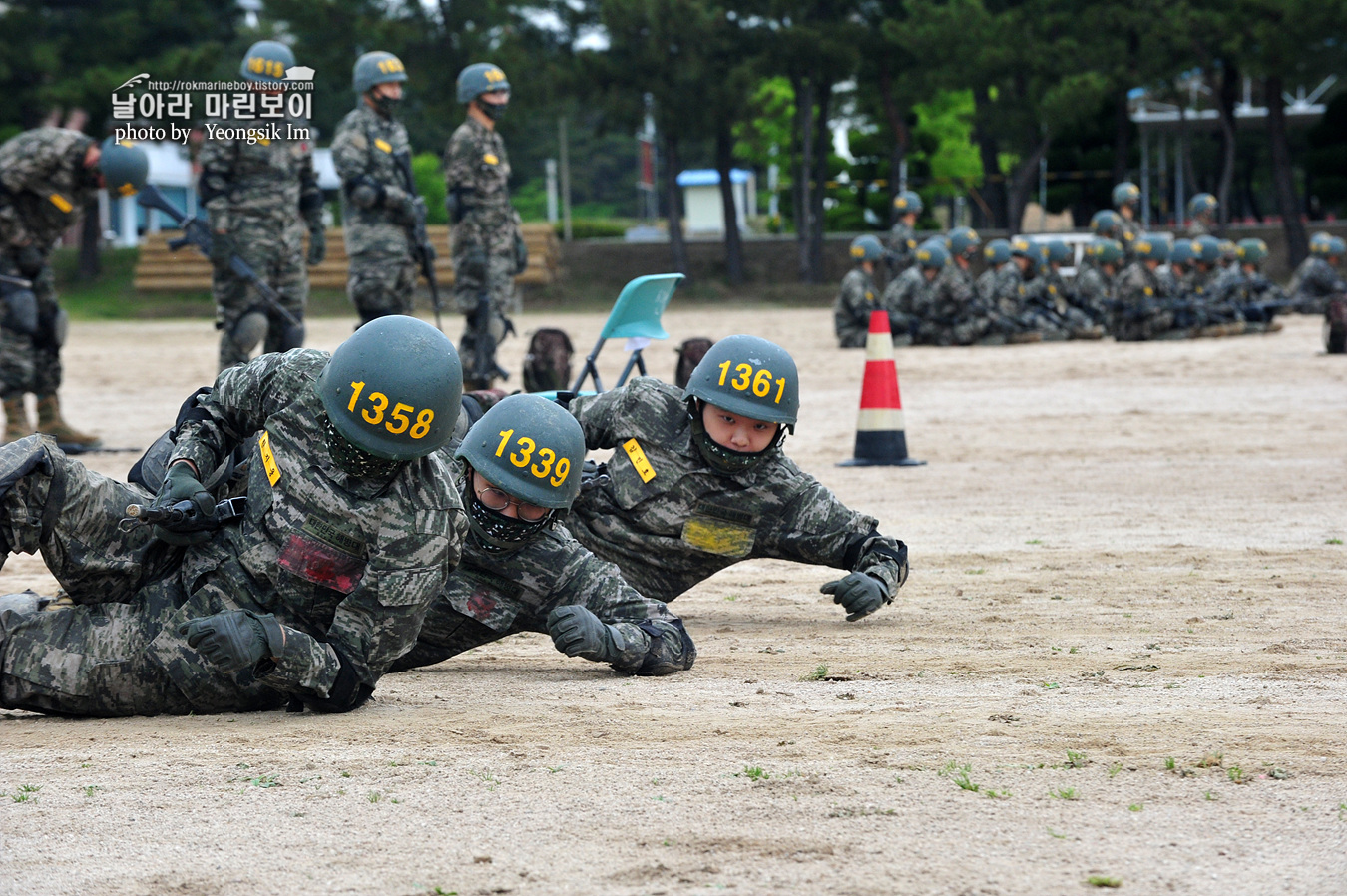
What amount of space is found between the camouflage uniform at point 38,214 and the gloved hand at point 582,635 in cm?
713

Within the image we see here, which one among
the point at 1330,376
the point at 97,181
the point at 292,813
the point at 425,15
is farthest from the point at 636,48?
the point at 292,813

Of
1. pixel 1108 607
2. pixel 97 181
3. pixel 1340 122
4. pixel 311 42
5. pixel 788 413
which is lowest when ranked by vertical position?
pixel 1108 607

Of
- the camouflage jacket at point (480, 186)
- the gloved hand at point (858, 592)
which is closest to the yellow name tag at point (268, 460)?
the gloved hand at point (858, 592)

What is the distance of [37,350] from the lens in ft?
37.3

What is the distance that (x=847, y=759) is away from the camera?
4.23 meters

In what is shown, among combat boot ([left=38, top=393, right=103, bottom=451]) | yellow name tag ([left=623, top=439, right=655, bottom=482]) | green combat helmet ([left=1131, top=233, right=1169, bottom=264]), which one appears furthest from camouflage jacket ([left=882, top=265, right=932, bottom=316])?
yellow name tag ([left=623, top=439, right=655, bottom=482])

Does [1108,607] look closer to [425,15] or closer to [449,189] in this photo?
[449,189]

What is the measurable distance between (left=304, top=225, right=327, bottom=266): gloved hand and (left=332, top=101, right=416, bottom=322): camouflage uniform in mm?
203

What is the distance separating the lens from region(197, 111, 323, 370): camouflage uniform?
39.8 feet

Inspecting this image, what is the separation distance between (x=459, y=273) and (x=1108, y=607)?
877 cm

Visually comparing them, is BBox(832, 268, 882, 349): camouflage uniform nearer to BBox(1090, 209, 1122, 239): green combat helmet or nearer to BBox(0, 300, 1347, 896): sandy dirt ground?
BBox(1090, 209, 1122, 239): green combat helmet

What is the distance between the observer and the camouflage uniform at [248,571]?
183 inches

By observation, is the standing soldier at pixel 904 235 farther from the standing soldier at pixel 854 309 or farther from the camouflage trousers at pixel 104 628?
the camouflage trousers at pixel 104 628

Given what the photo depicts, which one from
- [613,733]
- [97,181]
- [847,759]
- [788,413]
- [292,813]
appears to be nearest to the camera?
[292,813]
